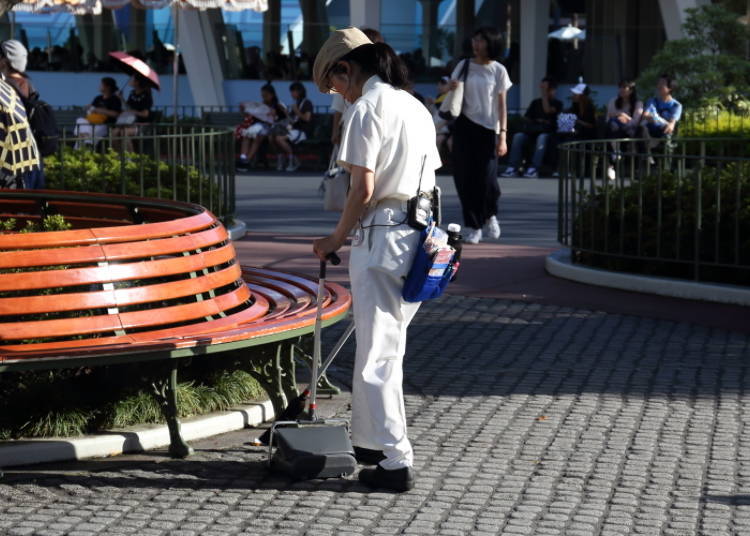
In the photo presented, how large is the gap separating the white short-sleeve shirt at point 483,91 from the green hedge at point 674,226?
169 centimetres

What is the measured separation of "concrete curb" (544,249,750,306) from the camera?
1023 cm

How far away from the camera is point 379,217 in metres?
5.58

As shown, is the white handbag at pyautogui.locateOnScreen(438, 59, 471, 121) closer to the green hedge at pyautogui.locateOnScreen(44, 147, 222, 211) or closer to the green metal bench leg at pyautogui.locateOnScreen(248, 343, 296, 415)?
the green hedge at pyautogui.locateOnScreen(44, 147, 222, 211)

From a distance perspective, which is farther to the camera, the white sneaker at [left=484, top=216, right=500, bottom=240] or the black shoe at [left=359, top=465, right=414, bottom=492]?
the white sneaker at [left=484, top=216, right=500, bottom=240]

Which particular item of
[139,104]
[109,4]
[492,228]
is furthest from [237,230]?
[139,104]

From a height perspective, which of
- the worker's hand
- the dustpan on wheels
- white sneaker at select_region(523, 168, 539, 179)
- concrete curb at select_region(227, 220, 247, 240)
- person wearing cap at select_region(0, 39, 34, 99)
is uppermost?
person wearing cap at select_region(0, 39, 34, 99)

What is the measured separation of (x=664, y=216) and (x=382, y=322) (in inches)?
227

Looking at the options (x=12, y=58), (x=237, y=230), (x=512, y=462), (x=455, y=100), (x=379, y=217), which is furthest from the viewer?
(x=237, y=230)

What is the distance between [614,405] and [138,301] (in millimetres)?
2510

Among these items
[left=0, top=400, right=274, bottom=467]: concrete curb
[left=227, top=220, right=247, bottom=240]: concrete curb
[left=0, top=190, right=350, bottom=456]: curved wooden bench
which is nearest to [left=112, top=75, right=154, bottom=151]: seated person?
[left=227, top=220, right=247, bottom=240]: concrete curb

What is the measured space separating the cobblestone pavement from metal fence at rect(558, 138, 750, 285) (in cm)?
211

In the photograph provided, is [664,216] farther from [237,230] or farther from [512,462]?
[512,462]

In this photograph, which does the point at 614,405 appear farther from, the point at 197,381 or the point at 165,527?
the point at 165,527

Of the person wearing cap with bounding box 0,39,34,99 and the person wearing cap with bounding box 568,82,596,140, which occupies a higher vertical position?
the person wearing cap with bounding box 0,39,34,99
